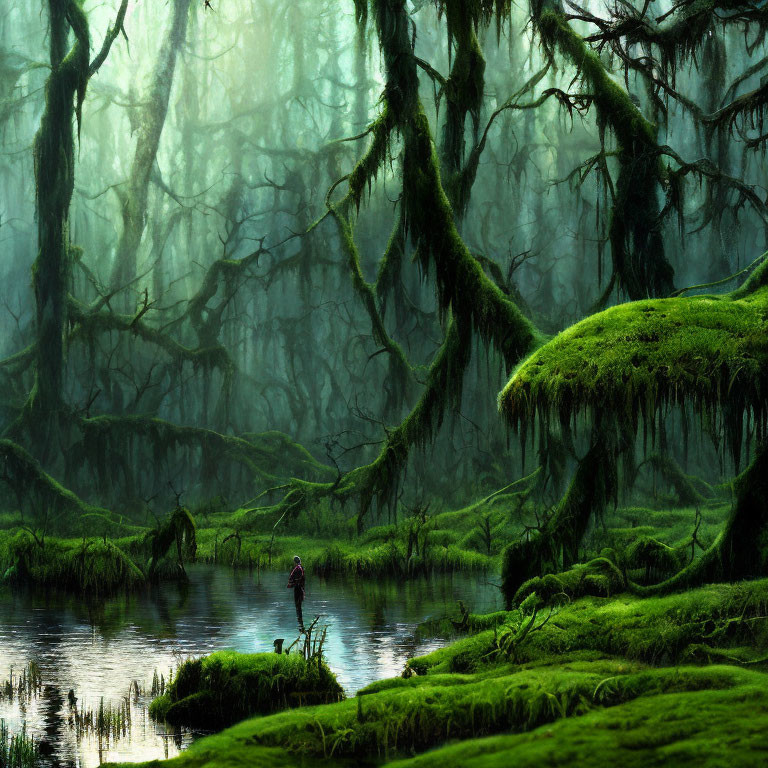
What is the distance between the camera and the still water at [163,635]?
335 inches

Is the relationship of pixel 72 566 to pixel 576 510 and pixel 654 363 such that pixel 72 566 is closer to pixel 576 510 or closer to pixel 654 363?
pixel 576 510

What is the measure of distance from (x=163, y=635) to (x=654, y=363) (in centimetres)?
660

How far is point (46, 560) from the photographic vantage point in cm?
1694

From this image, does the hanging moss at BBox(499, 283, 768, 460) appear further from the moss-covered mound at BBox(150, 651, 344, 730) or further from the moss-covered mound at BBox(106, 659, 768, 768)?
the moss-covered mound at BBox(150, 651, 344, 730)

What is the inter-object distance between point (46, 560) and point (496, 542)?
7.55m

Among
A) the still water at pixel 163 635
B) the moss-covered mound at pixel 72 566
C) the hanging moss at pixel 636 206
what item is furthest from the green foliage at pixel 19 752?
the moss-covered mound at pixel 72 566

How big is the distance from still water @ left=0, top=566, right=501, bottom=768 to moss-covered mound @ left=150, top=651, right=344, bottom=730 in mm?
251

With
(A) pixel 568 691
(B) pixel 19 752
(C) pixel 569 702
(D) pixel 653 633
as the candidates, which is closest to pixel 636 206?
(D) pixel 653 633

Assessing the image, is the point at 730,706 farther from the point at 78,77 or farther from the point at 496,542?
the point at 78,77

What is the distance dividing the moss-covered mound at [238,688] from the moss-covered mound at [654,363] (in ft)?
8.99

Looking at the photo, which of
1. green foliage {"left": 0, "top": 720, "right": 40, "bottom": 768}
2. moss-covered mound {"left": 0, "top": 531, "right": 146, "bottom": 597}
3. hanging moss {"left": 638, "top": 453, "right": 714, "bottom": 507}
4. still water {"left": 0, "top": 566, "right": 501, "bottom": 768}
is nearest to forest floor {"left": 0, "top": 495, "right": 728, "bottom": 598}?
moss-covered mound {"left": 0, "top": 531, "right": 146, "bottom": 597}

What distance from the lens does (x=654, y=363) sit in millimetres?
8914

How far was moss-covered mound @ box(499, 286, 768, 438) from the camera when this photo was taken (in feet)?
28.6

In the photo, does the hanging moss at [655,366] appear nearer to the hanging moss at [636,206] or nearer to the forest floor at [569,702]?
the forest floor at [569,702]
